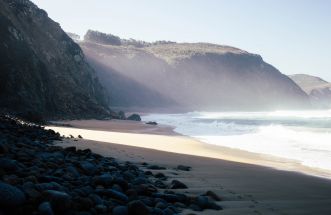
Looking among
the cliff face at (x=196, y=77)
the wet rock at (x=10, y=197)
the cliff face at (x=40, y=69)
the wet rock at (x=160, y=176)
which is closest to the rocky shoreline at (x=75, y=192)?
the wet rock at (x=10, y=197)

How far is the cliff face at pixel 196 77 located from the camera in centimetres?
8381

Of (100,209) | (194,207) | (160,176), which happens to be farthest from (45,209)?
(160,176)

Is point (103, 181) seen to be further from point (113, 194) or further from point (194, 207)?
point (194, 207)

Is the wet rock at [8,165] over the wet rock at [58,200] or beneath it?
over

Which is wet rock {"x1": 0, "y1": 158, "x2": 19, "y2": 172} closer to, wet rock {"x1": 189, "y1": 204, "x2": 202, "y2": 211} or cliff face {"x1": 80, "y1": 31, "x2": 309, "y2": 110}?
wet rock {"x1": 189, "y1": 204, "x2": 202, "y2": 211}

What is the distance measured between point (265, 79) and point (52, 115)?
85.5 metres

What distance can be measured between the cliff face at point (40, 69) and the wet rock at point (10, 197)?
714 inches

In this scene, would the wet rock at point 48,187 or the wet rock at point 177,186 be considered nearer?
the wet rock at point 48,187

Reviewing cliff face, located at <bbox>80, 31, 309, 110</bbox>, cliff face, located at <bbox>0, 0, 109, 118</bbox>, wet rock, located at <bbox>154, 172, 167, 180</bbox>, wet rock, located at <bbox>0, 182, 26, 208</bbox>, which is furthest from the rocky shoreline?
cliff face, located at <bbox>80, 31, 309, 110</bbox>

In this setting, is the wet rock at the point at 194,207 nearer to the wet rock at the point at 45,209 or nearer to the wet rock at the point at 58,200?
the wet rock at the point at 58,200

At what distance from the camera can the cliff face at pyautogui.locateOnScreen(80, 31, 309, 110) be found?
8381cm

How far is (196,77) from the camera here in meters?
93.7

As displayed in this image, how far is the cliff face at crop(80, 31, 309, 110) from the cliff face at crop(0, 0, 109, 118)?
3246 centimetres

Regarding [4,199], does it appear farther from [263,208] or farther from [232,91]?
[232,91]
